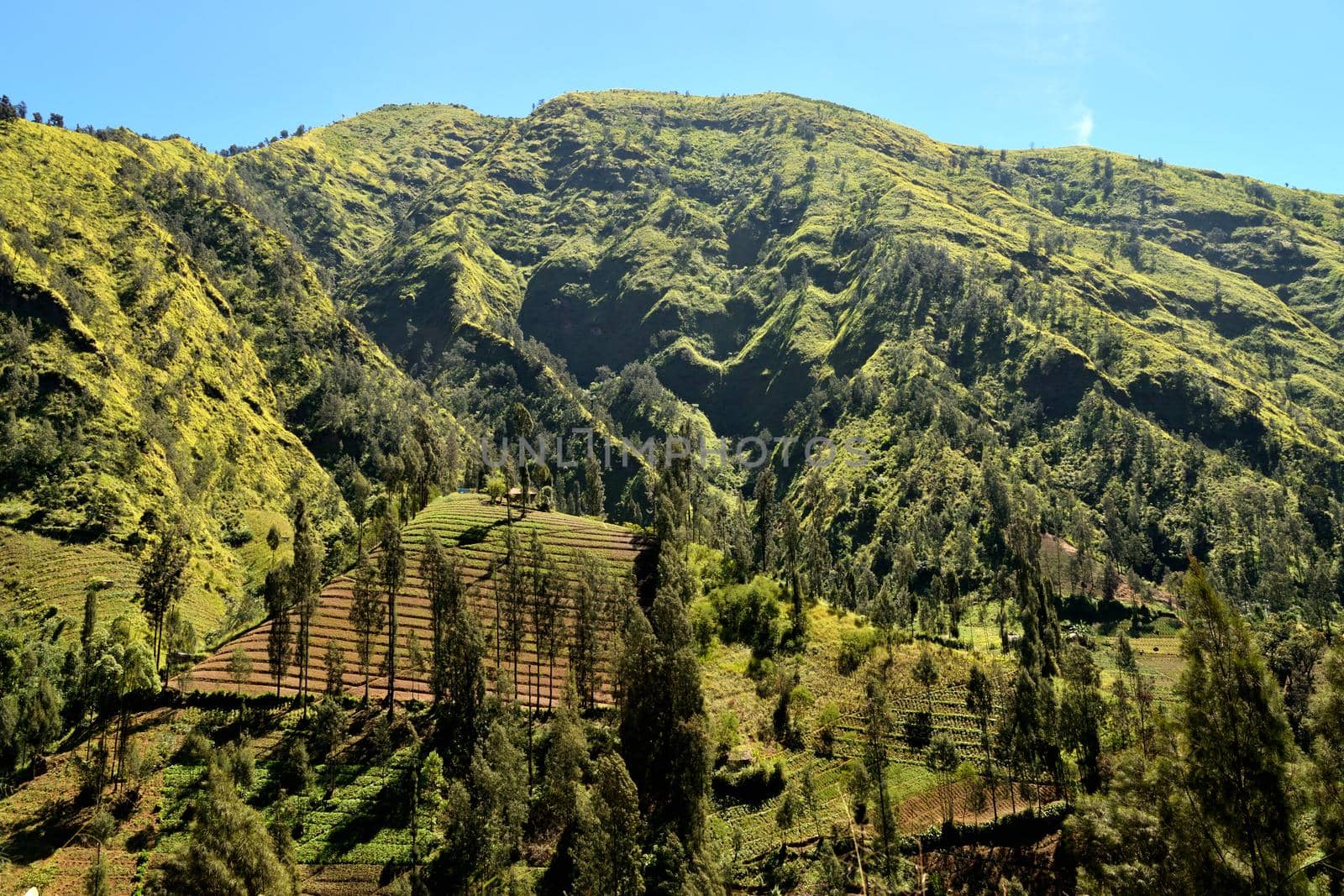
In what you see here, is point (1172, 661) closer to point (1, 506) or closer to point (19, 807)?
point (19, 807)

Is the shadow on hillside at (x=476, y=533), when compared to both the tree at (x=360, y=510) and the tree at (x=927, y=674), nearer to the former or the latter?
the tree at (x=360, y=510)

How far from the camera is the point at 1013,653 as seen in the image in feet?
357

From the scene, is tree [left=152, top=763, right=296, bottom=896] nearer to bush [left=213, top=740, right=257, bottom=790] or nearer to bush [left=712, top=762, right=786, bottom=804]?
bush [left=213, top=740, right=257, bottom=790]

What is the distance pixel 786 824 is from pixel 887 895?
10.3 m

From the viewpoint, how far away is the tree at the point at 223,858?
36125 millimetres

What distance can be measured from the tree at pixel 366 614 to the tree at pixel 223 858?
123 feet

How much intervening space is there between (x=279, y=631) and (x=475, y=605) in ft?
85.9

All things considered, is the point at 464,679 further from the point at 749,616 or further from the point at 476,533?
the point at 476,533

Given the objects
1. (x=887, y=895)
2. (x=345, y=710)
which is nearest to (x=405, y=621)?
(x=345, y=710)

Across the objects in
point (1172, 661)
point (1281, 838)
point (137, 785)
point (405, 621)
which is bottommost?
point (1172, 661)

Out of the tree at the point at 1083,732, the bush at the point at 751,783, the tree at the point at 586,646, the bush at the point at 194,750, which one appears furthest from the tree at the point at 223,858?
the tree at the point at 1083,732

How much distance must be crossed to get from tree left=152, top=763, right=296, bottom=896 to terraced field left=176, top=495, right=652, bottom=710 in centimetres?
3093

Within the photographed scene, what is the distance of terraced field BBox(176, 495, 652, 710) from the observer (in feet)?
261

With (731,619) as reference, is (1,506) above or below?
above
